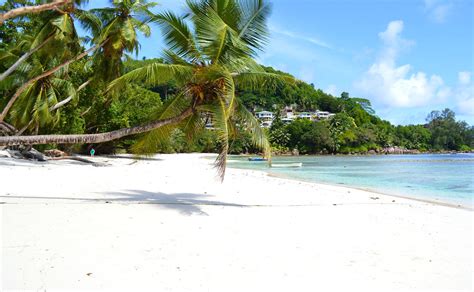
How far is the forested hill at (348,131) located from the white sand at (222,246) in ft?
162

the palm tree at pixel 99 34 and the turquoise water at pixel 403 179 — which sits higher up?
the palm tree at pixel 99 34

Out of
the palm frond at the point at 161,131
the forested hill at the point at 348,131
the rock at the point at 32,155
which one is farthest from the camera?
the forested hill at the point at 348,131

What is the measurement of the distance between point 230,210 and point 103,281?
427 centimetres

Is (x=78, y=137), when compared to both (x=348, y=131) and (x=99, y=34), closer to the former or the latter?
(x=99, y=34)

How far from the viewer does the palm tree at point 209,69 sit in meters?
7.66

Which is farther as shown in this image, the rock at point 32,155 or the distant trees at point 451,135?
the distant trees at point 451,135

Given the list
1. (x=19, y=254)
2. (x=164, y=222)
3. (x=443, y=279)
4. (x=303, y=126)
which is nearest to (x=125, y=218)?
(x=164, y=222)

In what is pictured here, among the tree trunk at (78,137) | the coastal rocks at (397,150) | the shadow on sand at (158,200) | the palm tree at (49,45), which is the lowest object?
the shadow on sand at (158,200)

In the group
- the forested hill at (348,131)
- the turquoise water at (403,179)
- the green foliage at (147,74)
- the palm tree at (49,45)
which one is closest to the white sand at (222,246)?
the green foliage at (147,74)

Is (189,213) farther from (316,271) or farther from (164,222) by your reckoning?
(316,271)

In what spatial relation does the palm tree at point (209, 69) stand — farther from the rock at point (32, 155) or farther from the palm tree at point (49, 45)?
the rock at point (32, 155)

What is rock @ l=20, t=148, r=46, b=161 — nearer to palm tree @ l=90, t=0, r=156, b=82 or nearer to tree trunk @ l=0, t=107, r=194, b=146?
palm tree @ l=90, t=0, r=156, b=82

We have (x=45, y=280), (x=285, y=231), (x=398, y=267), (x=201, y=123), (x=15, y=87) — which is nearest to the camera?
(x=45, y=280)

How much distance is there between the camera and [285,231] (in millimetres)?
6090
